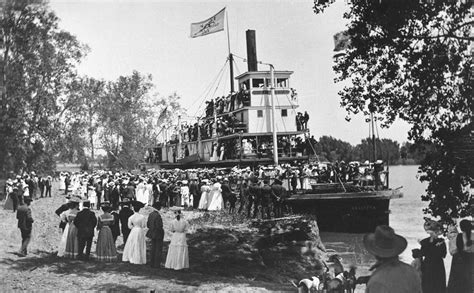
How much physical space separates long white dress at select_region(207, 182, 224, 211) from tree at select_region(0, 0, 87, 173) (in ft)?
36.2

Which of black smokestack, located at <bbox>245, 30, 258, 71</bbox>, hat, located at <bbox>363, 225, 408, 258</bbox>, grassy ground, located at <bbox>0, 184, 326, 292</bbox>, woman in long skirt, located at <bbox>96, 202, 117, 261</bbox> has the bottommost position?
grassy ground, located at <bbox>0, 184, 326, 292</bbox>

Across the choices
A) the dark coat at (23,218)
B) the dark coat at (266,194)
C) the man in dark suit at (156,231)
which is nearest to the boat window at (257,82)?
the dark coat at (266,194)

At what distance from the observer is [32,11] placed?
25.1 m

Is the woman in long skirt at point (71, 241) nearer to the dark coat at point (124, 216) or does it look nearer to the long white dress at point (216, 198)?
the dark coat at point (124, 216)

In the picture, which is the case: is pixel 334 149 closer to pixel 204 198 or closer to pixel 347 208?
pixel 347 208

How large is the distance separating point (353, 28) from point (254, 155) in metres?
20.5

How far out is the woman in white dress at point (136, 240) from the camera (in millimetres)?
11594

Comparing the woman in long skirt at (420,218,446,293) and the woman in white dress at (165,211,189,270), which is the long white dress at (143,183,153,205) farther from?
the woman in long skirt at (420,218,446,293)

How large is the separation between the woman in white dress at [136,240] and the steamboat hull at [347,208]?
12320 mm

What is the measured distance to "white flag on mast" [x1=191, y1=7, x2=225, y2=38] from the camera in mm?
31906

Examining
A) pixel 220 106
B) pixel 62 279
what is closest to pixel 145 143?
pixel 220 106

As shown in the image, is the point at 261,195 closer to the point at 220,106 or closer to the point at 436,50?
the point at 436,50

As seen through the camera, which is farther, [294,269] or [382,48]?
[294,269]

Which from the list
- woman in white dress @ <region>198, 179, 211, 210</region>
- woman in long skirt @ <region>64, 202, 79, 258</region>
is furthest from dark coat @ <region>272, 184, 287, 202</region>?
woman in long skirt @ <region>64, 202, 79, 258</region>
